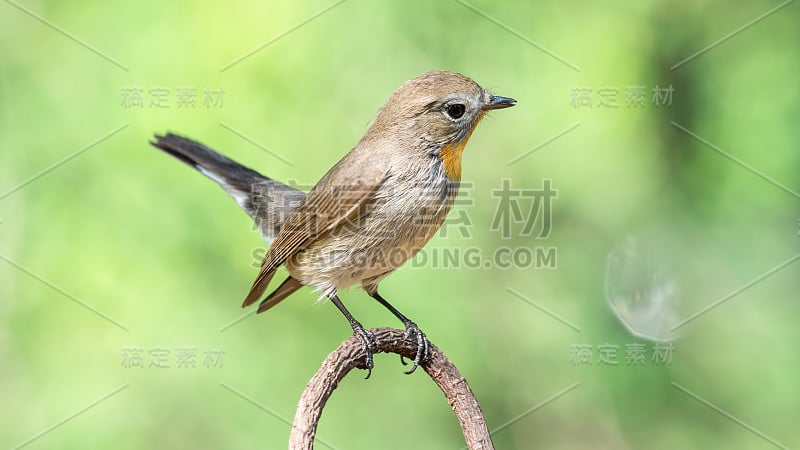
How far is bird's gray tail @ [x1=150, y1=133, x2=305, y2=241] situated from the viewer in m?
4.77

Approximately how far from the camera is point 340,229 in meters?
3.99

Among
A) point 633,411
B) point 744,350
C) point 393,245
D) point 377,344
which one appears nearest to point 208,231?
point 393,245

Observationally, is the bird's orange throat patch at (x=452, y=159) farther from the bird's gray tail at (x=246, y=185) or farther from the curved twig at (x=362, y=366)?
the bird's gray tail at (x=246, y=185)

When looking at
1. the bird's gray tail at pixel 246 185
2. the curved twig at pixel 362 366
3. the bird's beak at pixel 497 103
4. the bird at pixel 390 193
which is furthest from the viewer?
the bird's gray tail at pixel 246 185

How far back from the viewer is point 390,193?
385 cm

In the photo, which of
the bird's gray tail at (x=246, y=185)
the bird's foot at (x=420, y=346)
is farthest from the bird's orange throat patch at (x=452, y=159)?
the bird's gray tail at (x=246, y=185)

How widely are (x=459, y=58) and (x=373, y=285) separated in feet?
6.34

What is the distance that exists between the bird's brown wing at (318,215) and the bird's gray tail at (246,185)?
0.38m

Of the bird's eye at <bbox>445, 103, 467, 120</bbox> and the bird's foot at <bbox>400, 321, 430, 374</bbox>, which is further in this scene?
the bird's eye at <bbox>445, 103, 467, 120</bbox>

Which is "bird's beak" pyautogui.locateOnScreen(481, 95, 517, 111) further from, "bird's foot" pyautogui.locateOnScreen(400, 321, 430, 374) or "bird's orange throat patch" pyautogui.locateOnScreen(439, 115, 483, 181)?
"bird's foot" pyautogui.locateOnScreen(400, 321, 430, 374)

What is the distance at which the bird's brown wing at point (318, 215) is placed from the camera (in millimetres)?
3891

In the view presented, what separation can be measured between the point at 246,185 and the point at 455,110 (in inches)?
58.2

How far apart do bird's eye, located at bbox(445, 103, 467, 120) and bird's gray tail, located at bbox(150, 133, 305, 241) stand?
49.5 inches

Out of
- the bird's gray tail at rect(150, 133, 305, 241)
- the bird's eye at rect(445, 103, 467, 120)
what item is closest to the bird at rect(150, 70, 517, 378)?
the bird's eye at rect(445, 103, 467, 120)
